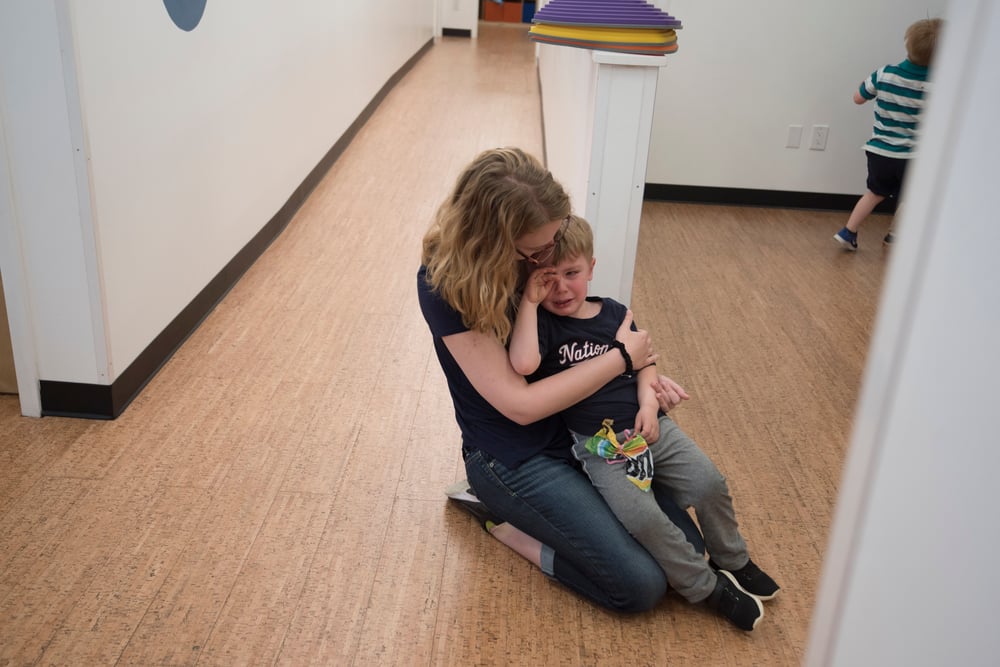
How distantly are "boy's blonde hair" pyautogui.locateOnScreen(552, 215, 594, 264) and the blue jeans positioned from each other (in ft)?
1.49

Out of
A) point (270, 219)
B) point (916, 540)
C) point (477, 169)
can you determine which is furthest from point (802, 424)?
point (270, 219)

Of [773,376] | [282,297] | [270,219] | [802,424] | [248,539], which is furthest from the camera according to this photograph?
[270,219]

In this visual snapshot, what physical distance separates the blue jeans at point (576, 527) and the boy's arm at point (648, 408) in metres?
0.17

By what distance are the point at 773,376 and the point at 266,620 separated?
6.25 ft

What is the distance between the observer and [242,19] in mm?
3566

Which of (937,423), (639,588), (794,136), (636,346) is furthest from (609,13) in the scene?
(794,136)

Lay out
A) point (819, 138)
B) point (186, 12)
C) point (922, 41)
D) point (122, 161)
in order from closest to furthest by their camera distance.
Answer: point (122, 161), point (186, 12), point (922, 41), point (819, 138)

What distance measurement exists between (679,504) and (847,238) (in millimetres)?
Answer: 2846

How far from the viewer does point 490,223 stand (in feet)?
5.61

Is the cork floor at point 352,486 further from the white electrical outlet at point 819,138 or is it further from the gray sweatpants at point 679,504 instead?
the white electrical outlet at point 819,138

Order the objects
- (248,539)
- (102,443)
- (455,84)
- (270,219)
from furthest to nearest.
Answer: (455,84) → (270,219) → (102,443) → (248,539)

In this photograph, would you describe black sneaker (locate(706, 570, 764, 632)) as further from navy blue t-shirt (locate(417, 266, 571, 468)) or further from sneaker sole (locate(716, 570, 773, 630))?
navy blue t-shirt (locate(417, 266, 571, 468))

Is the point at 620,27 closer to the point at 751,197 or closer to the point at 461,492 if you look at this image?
the point at 461,492

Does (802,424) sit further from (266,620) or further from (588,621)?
(266,620)
